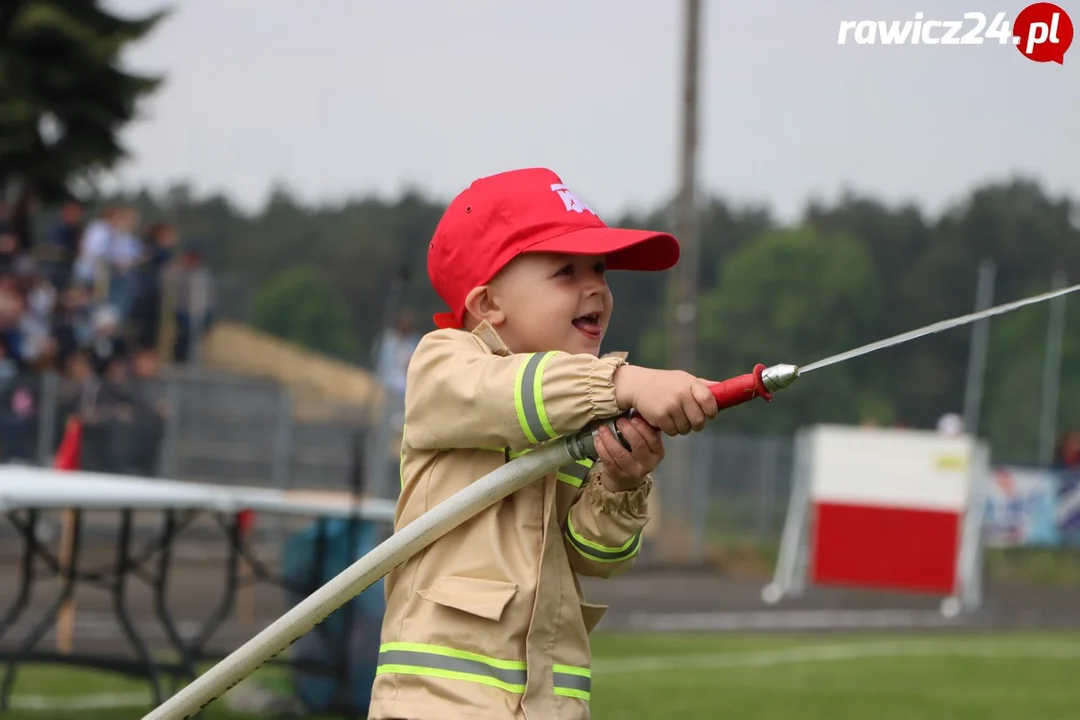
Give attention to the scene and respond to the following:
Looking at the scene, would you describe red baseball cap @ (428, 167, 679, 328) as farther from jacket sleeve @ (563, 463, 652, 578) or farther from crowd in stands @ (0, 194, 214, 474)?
crowd in stands @ (0, 194, 214, 474)

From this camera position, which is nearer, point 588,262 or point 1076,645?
point 588,262

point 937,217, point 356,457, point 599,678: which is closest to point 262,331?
point 937,217

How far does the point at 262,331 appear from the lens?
2683cm

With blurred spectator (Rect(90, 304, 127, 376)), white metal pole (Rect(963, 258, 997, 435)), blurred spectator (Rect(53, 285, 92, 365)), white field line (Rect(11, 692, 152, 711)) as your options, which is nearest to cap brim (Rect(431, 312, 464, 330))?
white field line (Rect(11, 692, 152, 711))

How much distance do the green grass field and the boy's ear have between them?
4366mm

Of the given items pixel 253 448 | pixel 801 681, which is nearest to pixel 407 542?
pixel 801 681

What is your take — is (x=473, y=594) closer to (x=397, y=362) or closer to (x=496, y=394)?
(x=496, y=394)

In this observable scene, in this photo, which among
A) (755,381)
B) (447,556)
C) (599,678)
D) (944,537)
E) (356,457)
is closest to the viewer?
(755,381)

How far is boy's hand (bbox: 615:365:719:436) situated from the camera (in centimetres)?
253

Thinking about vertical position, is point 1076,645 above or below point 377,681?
below

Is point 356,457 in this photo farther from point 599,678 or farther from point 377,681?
point 377,681

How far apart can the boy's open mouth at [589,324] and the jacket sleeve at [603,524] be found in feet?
0.70

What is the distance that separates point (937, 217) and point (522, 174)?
22663 millimetres

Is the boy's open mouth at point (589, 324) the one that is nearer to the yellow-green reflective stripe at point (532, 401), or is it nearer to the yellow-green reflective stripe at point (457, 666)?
the yellow-green reflective stripe at point (532, 401)
